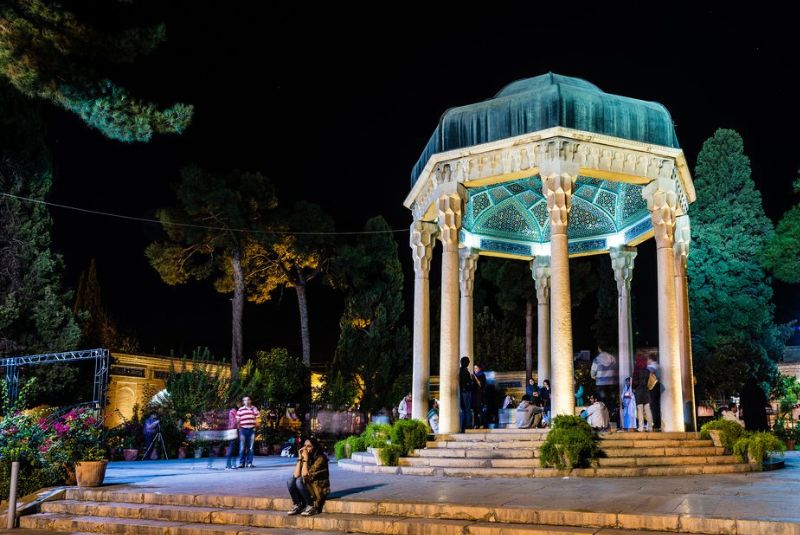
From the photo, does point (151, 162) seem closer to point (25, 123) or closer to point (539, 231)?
point (25, 123)

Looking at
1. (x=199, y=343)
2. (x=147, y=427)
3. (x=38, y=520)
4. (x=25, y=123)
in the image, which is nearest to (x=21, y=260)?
(x=25, y=123)

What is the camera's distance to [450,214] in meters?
16.7

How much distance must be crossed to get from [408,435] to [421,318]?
430cm

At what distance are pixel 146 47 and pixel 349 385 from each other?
64.1ft

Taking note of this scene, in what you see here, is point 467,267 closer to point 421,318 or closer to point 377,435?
point 421,318

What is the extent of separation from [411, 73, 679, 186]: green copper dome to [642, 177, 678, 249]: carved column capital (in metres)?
0.89

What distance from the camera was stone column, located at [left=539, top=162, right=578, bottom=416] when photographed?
46.6 feet

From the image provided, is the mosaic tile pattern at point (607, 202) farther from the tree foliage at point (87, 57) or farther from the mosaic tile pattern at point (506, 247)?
the tree foliage at point (87, 57)

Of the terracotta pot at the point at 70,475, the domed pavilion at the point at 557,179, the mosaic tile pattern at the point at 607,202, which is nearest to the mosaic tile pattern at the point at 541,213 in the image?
the mosaic tile pattern at the point at 607,202

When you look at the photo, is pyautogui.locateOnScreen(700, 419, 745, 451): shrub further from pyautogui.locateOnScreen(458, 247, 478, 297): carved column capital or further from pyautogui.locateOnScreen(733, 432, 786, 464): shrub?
pyautogui.locateOnScreen(458, 247, 478, 297): carved column capital

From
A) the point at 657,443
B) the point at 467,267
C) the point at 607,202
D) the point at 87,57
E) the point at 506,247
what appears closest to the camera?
the point at 657,443

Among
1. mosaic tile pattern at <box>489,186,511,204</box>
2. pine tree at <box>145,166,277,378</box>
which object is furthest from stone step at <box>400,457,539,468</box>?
pine tree at <box>145,166,277,378</box>

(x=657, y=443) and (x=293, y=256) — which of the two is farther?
(x=293, y=256)

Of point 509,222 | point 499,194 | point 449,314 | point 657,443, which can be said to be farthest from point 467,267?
point 657,443
